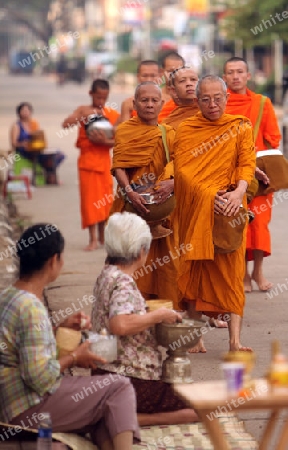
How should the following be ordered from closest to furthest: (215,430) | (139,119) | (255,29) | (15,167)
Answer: (215,430), (139,119), (15,167), (255,29)

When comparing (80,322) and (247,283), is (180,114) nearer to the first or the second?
(247,283)

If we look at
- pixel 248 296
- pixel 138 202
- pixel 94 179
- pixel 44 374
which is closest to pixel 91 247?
pixel 94 179

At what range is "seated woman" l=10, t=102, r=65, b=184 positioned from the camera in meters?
17.9

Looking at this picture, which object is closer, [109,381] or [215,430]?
[215,430]

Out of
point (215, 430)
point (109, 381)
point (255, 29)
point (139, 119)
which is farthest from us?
point (255, 29)

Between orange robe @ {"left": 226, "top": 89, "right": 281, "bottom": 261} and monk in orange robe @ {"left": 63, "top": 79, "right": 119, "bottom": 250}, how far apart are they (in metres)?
2.79

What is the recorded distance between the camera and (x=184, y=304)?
7832mm

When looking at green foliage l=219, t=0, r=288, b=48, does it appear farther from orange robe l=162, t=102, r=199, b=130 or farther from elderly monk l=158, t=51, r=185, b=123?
orange robe l=162, t=102, r=199, b=130

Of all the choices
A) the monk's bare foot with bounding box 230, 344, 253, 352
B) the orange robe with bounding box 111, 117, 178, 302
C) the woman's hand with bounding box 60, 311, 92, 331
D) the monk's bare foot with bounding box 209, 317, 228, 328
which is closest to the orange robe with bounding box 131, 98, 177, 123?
the orange robe with bounding box 111, 117, 178, 302

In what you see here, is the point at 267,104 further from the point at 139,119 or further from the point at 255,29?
the point at 255,29

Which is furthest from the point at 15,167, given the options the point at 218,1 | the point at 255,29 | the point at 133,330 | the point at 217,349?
the point at 218,1

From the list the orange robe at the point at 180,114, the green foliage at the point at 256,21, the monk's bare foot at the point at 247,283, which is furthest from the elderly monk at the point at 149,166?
the green foliage at the point at 256,21

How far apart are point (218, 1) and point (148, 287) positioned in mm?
34028

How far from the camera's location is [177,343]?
19.0 feet
